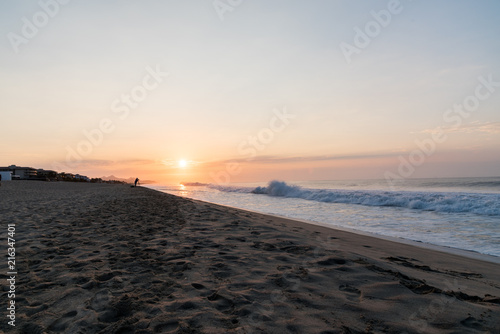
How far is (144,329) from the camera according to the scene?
259 centimetres

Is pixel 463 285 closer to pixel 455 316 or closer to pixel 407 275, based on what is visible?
pixel 407 275

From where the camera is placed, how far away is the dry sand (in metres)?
2.72

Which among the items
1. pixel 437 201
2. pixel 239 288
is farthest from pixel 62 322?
pixel 437 201

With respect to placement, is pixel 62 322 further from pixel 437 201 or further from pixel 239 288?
pixel 437 201

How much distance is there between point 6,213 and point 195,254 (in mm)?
9166

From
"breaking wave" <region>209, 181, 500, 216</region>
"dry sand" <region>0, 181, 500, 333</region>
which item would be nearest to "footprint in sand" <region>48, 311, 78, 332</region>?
"dry sand" <region>0, 181, 500, 333</region>

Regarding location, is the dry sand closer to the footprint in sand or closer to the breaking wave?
the footprint in sand

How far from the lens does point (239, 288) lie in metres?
3.53

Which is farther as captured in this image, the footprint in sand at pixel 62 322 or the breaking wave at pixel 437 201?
the breaking wave at pixel 437 201

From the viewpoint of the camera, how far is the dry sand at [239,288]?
2721mm

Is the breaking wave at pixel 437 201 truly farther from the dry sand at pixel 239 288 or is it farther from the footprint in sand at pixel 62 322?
the footprint in sand at pixel 62 322

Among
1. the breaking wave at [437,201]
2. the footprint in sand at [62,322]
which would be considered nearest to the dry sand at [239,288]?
the footprint in sand at [62,322]

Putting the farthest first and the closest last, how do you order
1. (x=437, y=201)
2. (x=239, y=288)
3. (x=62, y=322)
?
(x=437, y=201)
(x=239, y=288)
(x=62, y=322)

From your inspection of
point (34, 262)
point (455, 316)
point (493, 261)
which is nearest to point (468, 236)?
point (493, 261)
